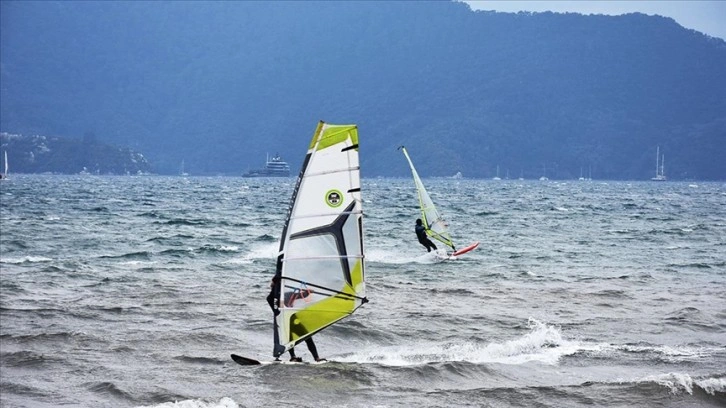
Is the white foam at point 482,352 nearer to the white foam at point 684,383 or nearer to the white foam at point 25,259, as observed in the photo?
the white foam at point 684,383

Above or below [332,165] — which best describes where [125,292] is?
below

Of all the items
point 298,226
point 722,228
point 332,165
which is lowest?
point 722,228

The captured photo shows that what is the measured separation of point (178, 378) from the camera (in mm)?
14172

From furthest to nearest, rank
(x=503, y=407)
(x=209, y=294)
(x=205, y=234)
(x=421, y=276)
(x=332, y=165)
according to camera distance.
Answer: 1. (x=205, y=234)
2. (x=421, y=276)
3. (x=209, y=294)
4. (x=332, y=165)
5. (x=503, y=407)

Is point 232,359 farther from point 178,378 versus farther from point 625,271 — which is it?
point 625,271

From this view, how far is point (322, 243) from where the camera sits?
14156 mm

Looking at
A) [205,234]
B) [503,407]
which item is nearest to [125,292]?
[503,407]

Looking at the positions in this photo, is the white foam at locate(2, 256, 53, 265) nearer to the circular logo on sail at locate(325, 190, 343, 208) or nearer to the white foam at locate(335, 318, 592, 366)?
the white foam at locate(335, 318, 592, 366)

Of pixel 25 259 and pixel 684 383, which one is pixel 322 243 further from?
Result: pixel 25 259

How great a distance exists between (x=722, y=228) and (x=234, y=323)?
37564mm

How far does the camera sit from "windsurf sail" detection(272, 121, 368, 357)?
45.6 ft

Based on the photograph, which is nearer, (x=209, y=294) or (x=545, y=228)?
(x=209, y=294)

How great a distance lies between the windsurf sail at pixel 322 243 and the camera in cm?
1391

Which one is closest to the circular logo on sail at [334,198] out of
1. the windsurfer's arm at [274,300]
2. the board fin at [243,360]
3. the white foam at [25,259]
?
the windsurfer's arm at [274,300]
